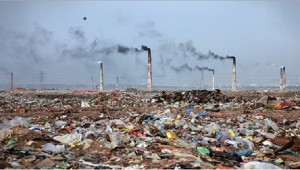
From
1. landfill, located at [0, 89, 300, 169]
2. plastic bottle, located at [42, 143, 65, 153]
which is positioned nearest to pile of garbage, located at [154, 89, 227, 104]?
landfill, located at [0, 89, 300, 169]

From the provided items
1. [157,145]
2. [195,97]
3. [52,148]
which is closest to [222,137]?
[157,145]

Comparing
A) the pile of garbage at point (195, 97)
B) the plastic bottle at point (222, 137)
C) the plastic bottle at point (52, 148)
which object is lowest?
the plastic bottle at point (222, 137)

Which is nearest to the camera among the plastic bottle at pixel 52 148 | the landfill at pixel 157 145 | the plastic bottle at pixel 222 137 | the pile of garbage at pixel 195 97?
the landfill at pixel 157 145

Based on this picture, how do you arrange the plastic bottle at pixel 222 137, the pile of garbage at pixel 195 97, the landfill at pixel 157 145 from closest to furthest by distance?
the landfill at pixel 157 145 < the plastic bottle at pixel 222 137 < the pile of garbage at pixel 195 97

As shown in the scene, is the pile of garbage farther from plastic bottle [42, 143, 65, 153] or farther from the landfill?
plastic bottle [42, 143, 65, 153]

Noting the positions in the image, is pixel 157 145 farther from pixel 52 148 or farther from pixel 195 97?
pixel 195 97

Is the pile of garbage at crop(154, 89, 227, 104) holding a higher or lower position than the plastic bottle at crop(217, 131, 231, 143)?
higher

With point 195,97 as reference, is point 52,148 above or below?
below

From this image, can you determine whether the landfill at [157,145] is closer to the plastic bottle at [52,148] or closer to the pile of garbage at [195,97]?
the plastic bottle at [52,148]

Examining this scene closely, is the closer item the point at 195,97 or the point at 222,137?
the point at 222,137

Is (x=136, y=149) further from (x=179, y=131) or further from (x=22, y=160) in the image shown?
(x=179, y=131)

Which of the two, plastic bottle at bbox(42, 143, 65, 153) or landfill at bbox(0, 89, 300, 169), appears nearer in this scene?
landfill at bbox(0, 89, 300, 169)

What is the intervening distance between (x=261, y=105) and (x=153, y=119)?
18.4 ft

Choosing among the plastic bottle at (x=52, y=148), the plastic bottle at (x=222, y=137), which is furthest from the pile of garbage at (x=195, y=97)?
the plastic bottle at (x=52, y=148)
